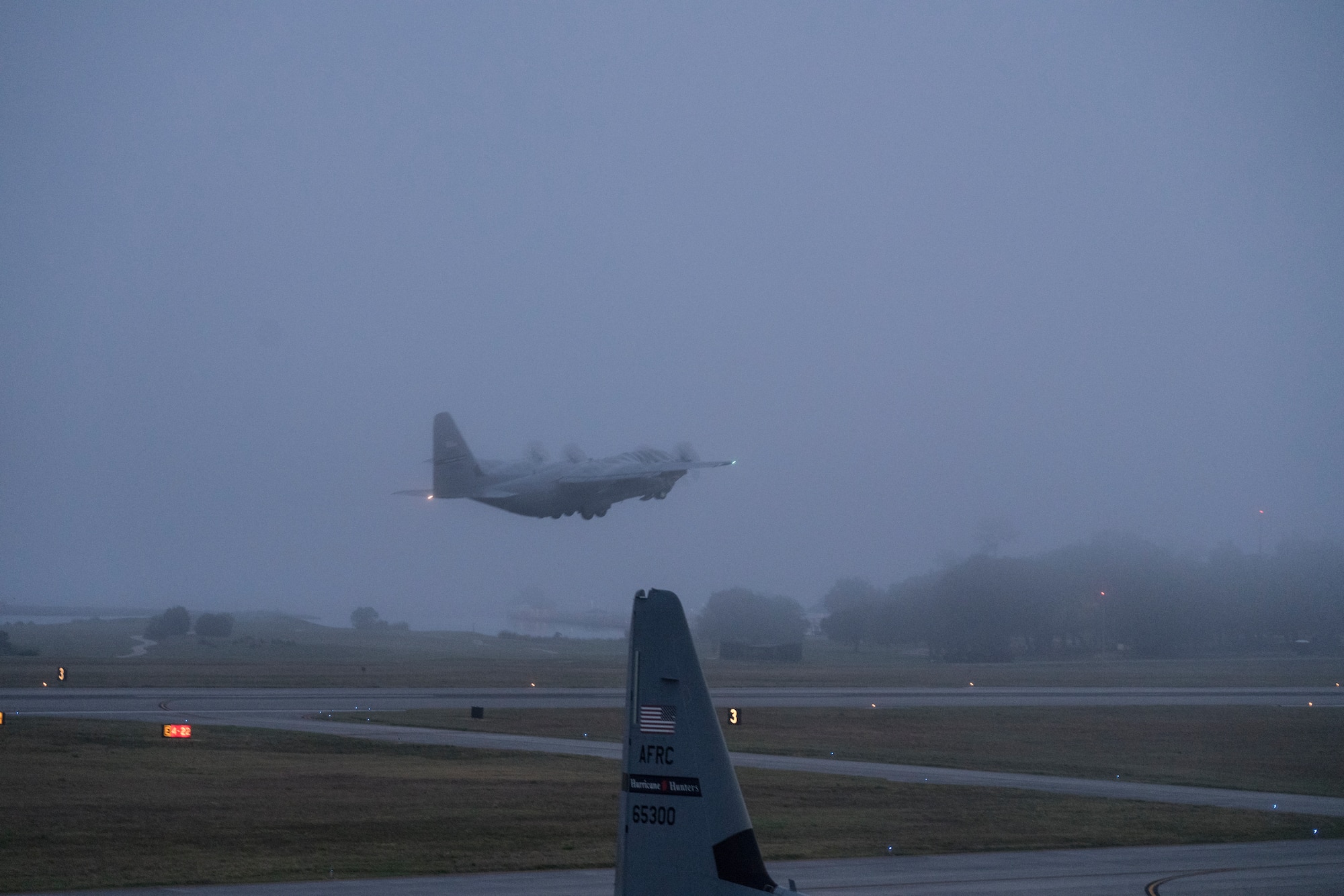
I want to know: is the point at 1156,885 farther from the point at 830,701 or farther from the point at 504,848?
the point at 830,701

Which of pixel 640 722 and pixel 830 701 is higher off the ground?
pixel 640 722

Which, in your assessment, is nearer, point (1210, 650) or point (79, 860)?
point (79, 860)

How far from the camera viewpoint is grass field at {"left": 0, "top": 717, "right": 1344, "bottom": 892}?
71.7 ft

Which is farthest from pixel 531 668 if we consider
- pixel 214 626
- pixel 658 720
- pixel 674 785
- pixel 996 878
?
pixel 214 626

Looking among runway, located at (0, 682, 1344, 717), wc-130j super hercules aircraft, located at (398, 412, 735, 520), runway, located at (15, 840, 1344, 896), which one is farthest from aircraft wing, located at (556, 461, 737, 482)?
runway, located at (15, 840, 1344, 896)

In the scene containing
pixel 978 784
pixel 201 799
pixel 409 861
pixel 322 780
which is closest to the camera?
pixel 409 861

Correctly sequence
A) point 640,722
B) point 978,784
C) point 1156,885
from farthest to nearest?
point 978,784 < point 1156,885 < point 640,722

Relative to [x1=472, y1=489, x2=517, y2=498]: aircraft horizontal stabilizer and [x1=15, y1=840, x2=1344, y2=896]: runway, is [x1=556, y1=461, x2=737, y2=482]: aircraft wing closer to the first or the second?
[x1=472, y1=489, x2=517, y2=498]: aircraft horizontal stabilizer

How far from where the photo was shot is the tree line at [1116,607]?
121688mm

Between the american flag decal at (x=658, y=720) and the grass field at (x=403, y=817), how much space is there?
12062 millimetres

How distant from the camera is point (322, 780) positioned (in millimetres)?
32031

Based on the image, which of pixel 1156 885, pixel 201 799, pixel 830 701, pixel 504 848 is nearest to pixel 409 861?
pixel 504 848

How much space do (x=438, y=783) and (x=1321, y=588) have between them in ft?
393

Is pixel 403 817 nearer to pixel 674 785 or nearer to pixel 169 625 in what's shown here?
pixel 674 785
